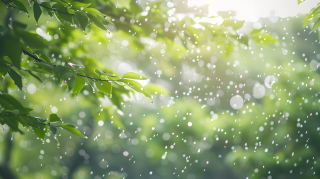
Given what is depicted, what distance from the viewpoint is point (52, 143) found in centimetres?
259

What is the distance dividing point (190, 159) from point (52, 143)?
176 cm

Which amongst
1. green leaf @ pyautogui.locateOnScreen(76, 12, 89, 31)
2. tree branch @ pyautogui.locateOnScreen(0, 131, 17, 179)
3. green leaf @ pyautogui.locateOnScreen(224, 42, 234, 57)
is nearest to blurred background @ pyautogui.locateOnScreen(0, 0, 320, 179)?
tree branch @ pyautogui.locateOnScreen(0, 131, 17, 179)

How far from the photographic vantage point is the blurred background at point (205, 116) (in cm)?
179

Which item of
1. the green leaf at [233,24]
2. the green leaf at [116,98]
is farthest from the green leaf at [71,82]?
the green leaf at [233,24]

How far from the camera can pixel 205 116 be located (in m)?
2.15

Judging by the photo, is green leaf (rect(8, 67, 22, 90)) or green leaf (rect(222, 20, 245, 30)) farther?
green leaf (rect(222, 20, 245, 30))

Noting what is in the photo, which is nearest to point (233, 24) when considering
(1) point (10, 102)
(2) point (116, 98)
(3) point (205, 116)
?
(2) point (116, 98)

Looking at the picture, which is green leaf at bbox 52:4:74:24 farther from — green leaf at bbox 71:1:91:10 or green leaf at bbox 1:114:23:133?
green leaf at bbox 1:114:23:133

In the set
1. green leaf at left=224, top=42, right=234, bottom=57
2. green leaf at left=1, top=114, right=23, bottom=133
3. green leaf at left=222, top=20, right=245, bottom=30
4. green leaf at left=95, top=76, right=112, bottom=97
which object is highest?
green leaf at left=222, top=20, right=245, bottom=30

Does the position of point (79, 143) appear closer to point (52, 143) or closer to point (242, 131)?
point (52, 143)

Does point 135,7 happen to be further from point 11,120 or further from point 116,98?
point 11,120

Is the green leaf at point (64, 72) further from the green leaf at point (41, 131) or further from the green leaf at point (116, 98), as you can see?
the green leaf at point (116, 98)

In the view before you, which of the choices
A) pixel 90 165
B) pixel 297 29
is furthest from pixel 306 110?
pixel 90 165

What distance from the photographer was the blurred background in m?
1.79
